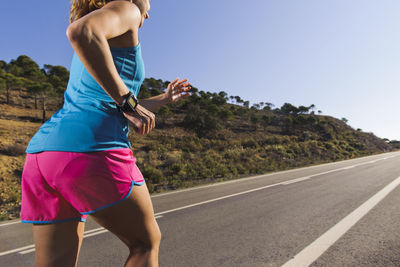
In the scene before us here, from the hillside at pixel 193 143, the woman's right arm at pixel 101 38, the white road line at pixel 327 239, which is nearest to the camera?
the woman's right arm at pixel 101 38

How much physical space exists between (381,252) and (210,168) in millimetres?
13467

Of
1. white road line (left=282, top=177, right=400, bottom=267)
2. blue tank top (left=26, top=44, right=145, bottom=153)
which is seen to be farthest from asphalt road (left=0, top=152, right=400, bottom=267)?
blue tank top (left=26, top=44, right=145, bottom=153)

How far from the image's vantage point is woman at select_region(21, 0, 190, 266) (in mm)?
1081

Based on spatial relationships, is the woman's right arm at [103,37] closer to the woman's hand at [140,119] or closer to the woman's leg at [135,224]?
the woman's hand at [140,119]

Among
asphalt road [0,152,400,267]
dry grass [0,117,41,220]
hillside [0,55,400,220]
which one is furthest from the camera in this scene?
hillside [0,55,400,220]

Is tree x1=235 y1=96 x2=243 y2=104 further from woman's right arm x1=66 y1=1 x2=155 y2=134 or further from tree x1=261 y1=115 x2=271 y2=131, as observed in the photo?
woman's right arm x1=66 y1=1 x2=155 y2=134

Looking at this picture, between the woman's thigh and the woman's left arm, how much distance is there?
25.0 inches

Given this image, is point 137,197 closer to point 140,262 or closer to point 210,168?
point 140,262

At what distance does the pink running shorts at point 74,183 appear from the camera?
107 cm

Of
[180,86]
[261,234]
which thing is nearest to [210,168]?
[261,234]

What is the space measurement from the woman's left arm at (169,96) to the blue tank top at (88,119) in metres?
0.34

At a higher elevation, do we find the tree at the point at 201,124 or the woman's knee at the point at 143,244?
the tree at the point at 201,124

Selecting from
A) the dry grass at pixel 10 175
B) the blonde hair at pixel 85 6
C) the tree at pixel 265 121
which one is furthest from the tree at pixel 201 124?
the blonde hair at pixel 85 6

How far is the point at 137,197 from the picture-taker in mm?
1163
